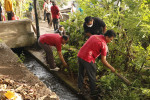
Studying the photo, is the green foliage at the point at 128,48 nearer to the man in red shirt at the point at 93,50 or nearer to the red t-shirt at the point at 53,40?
the man in red shirt at the point at 93,50

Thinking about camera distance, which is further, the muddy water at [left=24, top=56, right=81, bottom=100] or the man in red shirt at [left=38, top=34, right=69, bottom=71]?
the man in red shirt at [left=38, top=34, right=69, bottom=71]

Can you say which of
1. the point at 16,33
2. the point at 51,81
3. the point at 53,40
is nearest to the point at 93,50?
the point at 53,40

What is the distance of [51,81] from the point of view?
595 centimetres

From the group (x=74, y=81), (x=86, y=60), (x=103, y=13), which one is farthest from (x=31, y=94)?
(x=103, y=13)

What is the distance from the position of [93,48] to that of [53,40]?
75.4 inches

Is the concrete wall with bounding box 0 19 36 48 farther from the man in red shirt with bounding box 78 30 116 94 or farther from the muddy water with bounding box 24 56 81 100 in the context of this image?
the man in red shirt with bounding box 78 30 116 94

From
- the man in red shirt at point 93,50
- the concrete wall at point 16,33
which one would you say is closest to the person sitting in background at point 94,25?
the man in red shirt at point 93,50

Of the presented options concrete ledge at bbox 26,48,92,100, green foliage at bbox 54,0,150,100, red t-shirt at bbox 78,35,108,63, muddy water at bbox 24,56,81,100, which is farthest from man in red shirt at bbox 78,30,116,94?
muddy water at bbox 24,56,81,100

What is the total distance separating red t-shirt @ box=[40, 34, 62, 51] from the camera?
211 inches

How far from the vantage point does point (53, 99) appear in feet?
12.4

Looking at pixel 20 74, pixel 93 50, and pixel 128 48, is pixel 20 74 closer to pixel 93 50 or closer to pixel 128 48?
pixel 93 50

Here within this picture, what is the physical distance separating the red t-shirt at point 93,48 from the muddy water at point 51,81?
1.56m

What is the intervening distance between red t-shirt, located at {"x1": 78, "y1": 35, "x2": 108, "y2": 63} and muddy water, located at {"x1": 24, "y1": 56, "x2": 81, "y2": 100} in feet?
5.11

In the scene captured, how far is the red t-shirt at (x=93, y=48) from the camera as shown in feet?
13.0
